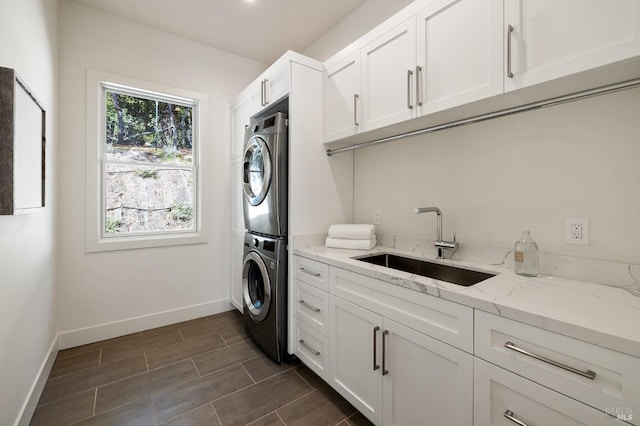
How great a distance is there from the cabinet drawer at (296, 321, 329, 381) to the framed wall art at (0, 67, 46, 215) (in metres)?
1.63

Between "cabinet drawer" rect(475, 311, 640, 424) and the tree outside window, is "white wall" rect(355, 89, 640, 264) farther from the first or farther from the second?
the tree outside window

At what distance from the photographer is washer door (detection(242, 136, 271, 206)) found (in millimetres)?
2108

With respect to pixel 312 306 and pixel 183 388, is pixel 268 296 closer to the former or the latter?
pixel 312 306

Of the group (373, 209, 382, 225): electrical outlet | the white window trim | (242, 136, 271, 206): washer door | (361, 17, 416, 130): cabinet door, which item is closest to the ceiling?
the white window trim

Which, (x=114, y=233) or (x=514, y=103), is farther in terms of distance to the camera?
(x=114, y=233)

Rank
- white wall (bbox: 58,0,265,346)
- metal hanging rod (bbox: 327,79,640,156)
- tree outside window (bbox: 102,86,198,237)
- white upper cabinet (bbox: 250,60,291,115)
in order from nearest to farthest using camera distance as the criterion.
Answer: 1. metal hanging rod (bbox: 327,79,640,156)
2. white upper cabinet (bbox: 250,60,291,115)
3. white wall (bbox: 58,0,265,346)
4. tree outside window (bbox: 102,86,198,237)

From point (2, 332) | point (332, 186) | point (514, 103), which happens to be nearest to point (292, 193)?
point (332, 186)

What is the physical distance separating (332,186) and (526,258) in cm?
134

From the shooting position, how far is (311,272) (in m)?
1.87

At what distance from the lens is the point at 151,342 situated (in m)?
2.43

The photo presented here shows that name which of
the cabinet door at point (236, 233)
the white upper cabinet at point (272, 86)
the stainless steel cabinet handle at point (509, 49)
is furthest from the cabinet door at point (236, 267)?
the stainless steel cabinet handle at point (509, 49)

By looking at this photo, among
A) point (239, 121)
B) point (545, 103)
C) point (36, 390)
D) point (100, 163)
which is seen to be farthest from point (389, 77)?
point (36, 390)

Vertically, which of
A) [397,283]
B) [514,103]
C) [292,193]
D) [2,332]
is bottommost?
[2,332]

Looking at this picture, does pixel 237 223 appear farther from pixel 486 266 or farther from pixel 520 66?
pixel 520 66
